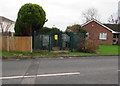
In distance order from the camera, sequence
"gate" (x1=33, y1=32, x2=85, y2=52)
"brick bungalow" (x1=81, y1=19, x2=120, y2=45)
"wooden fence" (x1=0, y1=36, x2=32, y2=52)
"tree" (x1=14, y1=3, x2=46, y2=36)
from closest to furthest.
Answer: "tree" (x1=14, y1=3, x2=46, y2=36) < "wooden fence" (x1=0, y1=36, x2=32, y2=52) < "gate" (x1=33, y1=32, x2=85, y2=52) < "brick bungalow" (x1=81, y1=19, x2=120, y2=45)

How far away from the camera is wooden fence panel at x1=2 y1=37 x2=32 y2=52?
46.5ft

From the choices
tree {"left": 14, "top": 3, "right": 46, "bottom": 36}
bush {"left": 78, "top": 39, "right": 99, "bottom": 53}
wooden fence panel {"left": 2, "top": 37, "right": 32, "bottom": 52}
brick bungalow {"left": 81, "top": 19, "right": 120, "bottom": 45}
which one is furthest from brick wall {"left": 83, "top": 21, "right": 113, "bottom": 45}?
wooden fence panel {"left": 2, "top": 37, "right": 32, "bottom": 52}

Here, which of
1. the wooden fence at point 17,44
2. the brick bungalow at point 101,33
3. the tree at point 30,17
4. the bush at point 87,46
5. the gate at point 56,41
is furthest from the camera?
the brick bungalow at point 101,33

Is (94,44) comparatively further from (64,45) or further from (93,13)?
(93,13)

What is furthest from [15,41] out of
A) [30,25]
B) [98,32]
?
[98,32]

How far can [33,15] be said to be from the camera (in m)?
13.9

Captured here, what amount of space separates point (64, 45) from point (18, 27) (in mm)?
4854

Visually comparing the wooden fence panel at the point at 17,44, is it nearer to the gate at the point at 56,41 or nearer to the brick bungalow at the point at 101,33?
the gate at the point at 56,41

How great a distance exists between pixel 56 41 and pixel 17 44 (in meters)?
3.76

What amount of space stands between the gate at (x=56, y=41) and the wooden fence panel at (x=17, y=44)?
70cm

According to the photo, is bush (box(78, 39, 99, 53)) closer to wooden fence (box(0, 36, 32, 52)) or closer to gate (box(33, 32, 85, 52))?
gate (box(33, 32, 85, 52))

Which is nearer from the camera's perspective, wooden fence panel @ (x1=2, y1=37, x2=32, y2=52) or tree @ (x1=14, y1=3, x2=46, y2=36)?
tree @ (x1=14, y1=3, x2=46, y2=36)

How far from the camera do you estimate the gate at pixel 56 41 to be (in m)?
14.7

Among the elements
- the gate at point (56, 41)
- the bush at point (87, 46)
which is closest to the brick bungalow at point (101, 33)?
the bush at point (87, 46)
